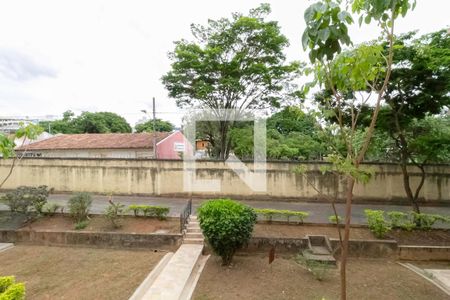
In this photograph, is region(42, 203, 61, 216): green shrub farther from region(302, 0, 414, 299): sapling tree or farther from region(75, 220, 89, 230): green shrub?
region(302, 0, 414, 299): sapling tree

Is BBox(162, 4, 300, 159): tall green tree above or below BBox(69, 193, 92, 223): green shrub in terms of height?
above

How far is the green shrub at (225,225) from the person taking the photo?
6.62 metres

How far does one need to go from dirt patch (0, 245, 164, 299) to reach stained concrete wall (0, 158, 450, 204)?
20.8 feet

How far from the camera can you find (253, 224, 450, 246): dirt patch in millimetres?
8797

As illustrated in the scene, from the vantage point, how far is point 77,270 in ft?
22.0

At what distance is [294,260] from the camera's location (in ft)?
25.0

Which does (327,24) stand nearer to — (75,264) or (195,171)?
(75,264)

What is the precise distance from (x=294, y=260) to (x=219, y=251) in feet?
7.42

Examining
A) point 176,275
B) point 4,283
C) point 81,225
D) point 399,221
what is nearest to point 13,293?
point 4,283

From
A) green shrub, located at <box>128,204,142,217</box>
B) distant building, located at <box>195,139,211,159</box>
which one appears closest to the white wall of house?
distant building, located at <box>195,139,211,159</box>

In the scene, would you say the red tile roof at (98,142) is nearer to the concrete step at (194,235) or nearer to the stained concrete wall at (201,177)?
the stained concrete wall at (201,177)

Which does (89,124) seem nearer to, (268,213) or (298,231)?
(268,213)

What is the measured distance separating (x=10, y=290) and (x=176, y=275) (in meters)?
3.21

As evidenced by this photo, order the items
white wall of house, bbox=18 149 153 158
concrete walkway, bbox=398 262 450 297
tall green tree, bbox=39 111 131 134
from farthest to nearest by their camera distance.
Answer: tall green tree, bbox=39 111 131 134 → white wall of house, bbox=18 149 153 158 → concrete walkway, bbox=398 262 450 297
